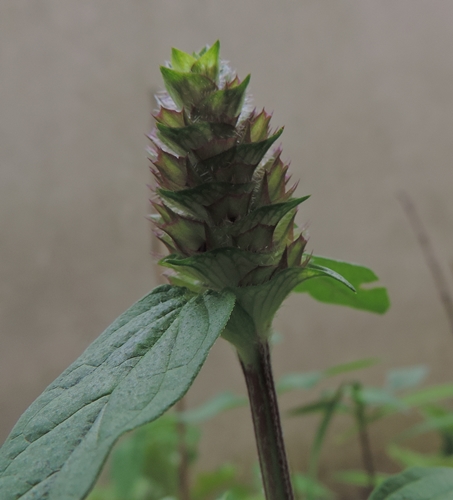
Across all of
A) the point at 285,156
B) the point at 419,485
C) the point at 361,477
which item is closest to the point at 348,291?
the point at 419,485

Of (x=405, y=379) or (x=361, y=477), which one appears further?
(x=361, y=477)

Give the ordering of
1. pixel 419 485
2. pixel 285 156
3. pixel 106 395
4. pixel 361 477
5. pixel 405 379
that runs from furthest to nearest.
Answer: pixel 285 156 → pixel 361 477 → pixel 405 379 → pixel 419 485 → pixel 106 395

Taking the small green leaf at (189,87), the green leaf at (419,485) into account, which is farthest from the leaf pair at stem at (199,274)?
the green leaf at (419,485)

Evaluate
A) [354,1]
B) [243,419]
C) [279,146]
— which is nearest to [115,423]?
[279,146]

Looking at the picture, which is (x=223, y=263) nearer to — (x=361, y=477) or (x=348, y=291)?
(x=348, y=291)

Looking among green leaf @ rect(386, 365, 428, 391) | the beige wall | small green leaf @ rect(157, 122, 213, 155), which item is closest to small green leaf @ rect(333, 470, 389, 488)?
green leaf @ rect(386, 365, 428, 391)

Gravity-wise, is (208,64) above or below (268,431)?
above

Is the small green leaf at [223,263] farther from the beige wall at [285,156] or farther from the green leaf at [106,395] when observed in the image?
the beige wall at [285,156]
